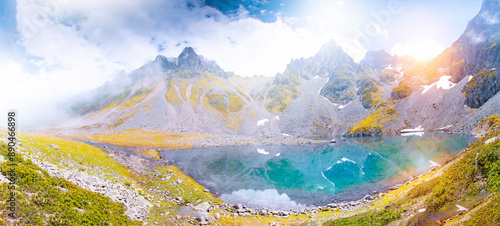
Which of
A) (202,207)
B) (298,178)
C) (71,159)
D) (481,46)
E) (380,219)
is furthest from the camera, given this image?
(481,46)

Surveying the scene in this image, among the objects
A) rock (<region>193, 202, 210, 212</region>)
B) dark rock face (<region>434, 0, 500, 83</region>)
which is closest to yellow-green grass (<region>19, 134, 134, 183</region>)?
rock (<region>193, 202, 210, 212</region>)

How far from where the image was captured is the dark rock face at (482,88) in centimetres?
12875

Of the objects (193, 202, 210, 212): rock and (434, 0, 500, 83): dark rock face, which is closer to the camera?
(193, 202, 210, 212): rock

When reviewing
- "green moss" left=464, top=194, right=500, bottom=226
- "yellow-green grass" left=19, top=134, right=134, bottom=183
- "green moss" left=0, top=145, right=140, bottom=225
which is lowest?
"green moss" left=464, top=194, right=500, bottom=226

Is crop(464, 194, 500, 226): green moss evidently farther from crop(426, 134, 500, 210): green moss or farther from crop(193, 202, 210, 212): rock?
crop(193, 202, 210, 212): rock

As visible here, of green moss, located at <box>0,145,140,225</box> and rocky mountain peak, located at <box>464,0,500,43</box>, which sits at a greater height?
rocky mountain peak, located at <box>464,0,500,43</box>

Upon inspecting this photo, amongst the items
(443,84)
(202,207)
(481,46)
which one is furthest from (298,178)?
(481,46)

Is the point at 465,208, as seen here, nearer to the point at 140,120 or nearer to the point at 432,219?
the point at 432,219

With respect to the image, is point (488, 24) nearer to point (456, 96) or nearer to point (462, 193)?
point (456, 96)

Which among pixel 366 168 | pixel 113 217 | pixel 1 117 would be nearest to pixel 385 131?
pixel 366 168

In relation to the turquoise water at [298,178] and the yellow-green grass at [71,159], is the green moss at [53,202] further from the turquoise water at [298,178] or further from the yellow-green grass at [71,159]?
the turquoise water at [298,178]

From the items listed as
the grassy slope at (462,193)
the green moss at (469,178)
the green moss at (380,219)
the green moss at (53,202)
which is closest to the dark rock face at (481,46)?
the green moss at (469,178)

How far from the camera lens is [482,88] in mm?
133625

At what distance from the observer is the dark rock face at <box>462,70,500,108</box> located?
12875cm
